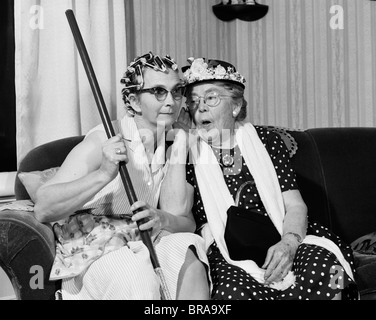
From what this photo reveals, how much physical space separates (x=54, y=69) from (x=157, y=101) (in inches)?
30.9

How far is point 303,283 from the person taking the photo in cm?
201

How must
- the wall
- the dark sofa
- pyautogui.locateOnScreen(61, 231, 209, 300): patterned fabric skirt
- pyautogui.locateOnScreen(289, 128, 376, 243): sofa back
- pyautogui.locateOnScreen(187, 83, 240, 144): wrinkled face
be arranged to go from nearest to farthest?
1. pyautogui.locateOnScreen(61, 231, 209, 300): patterned fabric skirt
2. pyautogui.locateOnScreen(187, 83, 240, 144): wrinkled face
3. the dark sofa
4. pyautogui.locateOnScreen(289, 128, 376, 243): sofa back
5. the wall

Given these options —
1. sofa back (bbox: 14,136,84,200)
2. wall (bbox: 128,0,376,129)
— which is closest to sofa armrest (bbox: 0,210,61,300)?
sofa back (bbox: 14,136,84,200)

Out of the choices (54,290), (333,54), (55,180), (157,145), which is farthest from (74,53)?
(333,54)

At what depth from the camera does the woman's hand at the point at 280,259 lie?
2045mm

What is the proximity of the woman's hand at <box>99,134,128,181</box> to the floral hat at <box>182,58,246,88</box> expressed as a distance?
0.55 meters

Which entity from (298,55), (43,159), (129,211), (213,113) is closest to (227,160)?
(213,113)

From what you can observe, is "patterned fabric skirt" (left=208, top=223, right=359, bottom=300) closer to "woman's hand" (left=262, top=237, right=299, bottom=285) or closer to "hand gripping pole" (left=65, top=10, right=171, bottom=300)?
"woman's hand" (left=262, top=237, right=299, bottom=285)

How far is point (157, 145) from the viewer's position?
88.0 inches

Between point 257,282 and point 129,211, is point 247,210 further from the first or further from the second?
point 129,211

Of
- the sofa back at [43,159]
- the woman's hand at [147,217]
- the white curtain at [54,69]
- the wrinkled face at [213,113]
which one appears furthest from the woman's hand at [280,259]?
the white curtain at [54,69]

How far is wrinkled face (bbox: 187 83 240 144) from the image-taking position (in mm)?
2352
